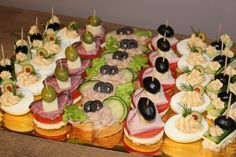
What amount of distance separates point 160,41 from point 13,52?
122cm

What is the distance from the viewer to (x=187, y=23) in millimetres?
4895

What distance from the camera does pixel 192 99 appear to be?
356 centimetres

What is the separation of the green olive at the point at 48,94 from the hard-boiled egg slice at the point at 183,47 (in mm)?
1279

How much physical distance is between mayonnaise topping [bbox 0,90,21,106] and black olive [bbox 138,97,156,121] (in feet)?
2.83

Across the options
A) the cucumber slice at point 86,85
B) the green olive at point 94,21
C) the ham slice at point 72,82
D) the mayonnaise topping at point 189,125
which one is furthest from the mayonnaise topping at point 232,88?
the green olive at point 94,21

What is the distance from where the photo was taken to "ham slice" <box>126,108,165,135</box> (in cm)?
331

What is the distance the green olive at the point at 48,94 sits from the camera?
3.39 m

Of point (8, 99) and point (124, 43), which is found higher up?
point (124, 43)

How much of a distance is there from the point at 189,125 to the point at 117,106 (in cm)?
49

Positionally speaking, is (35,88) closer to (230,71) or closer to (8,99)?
(8,99)

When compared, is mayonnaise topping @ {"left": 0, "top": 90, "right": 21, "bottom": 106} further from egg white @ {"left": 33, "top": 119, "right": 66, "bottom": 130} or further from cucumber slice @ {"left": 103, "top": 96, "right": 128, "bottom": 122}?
A: cucumber slice @ {"left": 103, "top": 96, "right": 128, "bottom": 122}

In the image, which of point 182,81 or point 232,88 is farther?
point 182,81

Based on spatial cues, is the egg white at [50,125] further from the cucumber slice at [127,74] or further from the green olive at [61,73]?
the cucumber slice at [127,74]

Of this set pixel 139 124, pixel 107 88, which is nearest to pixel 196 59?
pixel 107 88
